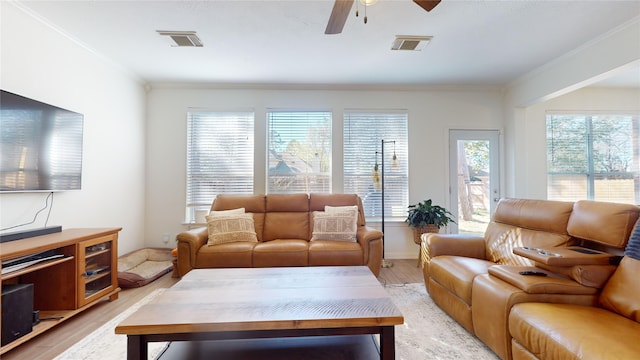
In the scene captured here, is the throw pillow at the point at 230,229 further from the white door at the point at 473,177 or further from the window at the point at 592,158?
the window at the point at 592,158

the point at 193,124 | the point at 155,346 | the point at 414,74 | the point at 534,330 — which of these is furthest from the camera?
the point at 193,124

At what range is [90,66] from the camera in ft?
10.3

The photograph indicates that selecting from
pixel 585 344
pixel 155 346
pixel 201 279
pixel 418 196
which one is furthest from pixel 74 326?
pixel 418 196

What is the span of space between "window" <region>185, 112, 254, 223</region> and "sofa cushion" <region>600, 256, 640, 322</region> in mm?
3857

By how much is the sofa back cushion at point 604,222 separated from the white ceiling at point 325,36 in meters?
1.75

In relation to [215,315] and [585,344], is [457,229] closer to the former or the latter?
[585,344]

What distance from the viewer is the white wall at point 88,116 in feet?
7.63

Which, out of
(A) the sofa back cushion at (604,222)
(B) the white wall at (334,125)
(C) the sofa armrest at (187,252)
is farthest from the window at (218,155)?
(A) the sofa back cushion at (604,222)

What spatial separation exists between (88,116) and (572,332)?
14.5 feet

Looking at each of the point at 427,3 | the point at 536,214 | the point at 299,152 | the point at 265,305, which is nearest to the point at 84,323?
the point at 265,305

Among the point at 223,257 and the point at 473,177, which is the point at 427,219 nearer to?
the point at 473,177

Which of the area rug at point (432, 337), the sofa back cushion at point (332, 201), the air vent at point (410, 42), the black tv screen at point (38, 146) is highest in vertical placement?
the air vent at point (410, 42)

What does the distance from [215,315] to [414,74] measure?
12.4 ft

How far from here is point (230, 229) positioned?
3.28 meters
